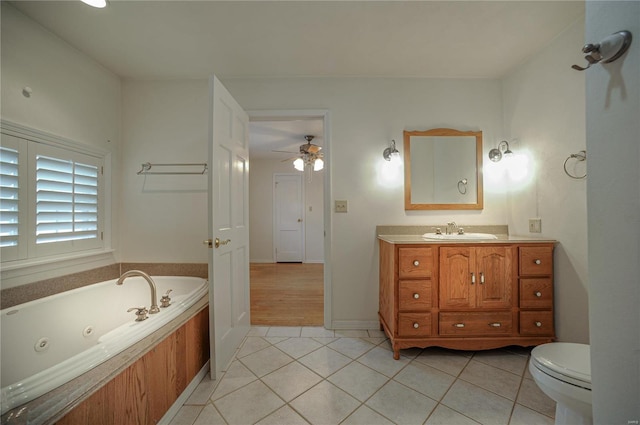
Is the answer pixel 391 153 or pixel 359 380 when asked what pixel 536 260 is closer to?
pixel 391 153

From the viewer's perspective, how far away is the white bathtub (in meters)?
0.81

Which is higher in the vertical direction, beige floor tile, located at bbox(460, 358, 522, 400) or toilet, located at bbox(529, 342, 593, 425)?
toilet, located at bbox(529, 342, 593, 425)

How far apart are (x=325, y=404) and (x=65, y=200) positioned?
227 centimetres

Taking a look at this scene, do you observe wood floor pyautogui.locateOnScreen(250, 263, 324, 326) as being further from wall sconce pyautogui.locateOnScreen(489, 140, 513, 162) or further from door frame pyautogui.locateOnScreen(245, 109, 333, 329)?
wall sconce pyautogui.locateOnScreen(489, 140, 513, 162)

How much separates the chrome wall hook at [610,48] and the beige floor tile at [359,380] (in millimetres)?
1700

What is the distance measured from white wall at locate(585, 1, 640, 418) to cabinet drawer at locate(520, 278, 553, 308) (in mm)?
1399

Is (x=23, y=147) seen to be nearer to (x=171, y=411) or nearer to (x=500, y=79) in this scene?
(x=171, y=411)

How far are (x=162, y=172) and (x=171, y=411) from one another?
1840 millimetres

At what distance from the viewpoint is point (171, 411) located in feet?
4.01

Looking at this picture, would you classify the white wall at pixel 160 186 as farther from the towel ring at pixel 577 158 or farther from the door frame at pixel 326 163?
the towel ring at pixel 577 158

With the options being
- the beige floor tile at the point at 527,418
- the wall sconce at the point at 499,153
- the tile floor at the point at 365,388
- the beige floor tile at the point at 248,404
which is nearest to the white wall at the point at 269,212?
the tile floor at the point at 365,388

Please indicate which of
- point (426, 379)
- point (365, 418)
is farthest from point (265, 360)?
point (426, 379)

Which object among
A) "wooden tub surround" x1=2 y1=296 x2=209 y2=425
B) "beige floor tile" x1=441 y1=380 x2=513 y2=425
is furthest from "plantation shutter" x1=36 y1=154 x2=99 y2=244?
"beige floor tile" x1=441 y1=380 x2=513 y2=425

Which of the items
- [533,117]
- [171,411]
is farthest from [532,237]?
[171,411]
